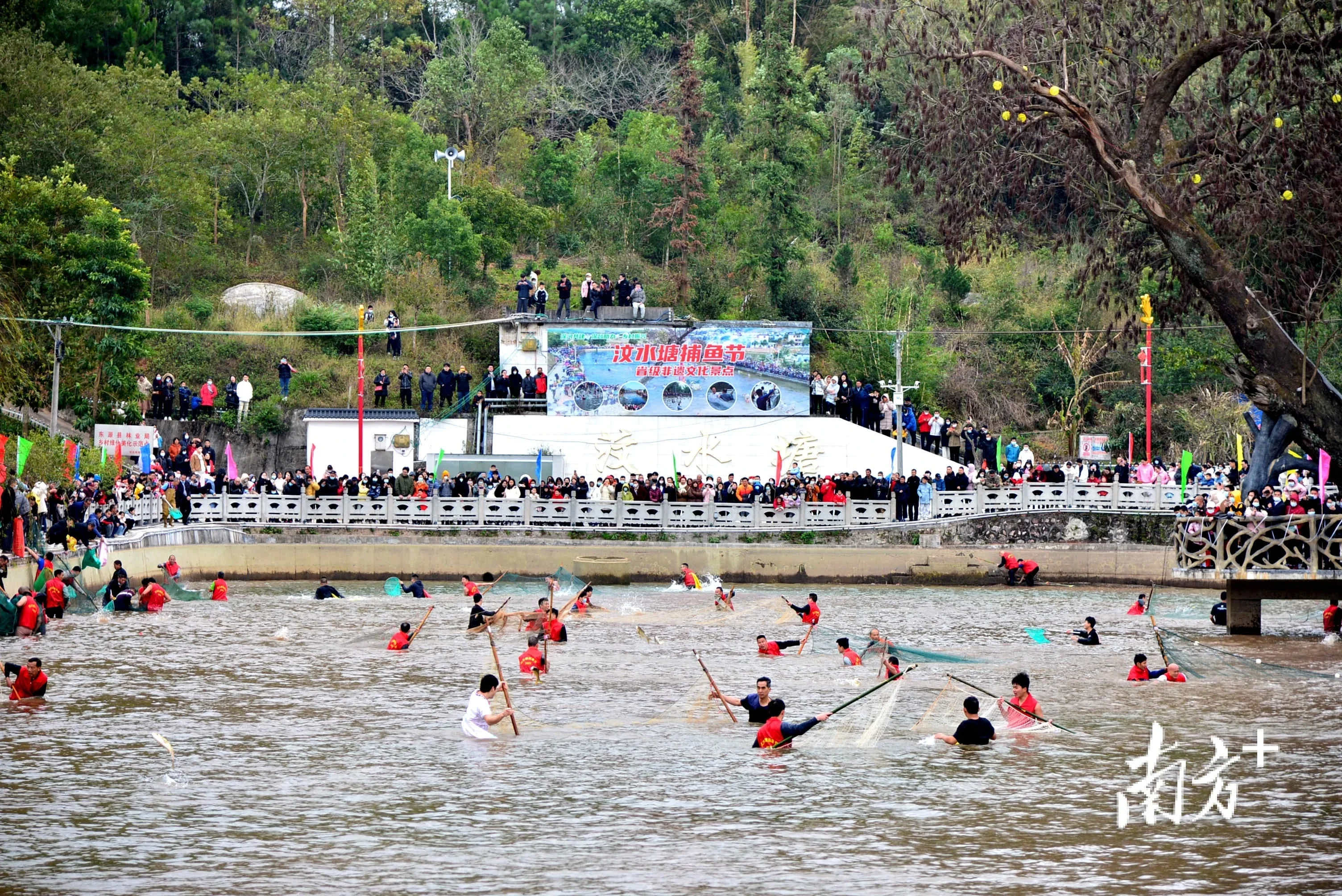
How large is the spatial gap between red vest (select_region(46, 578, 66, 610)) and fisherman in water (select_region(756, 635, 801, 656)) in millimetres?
13898

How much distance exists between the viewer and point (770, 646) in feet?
99.1

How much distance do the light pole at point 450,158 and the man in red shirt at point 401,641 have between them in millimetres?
→ 37635

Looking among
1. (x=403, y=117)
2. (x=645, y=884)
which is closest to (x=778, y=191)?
(x=403, y=117)

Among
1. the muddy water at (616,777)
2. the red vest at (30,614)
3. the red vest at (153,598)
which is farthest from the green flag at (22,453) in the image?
the red vest at (30,614)

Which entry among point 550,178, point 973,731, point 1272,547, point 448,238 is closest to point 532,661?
point 973,731

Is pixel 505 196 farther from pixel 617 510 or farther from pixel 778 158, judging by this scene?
pixel 617 510

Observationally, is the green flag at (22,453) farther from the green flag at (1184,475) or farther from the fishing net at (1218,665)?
the green flag at (1184,475)

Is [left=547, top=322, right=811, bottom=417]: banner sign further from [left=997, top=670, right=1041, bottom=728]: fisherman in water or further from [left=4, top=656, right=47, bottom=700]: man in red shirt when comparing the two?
[left=997, top=670, right=1041, bottom=728]: fisherman in water

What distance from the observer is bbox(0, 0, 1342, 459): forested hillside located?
59219 mm

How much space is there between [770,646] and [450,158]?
3996 cm

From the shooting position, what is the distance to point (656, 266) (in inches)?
2734

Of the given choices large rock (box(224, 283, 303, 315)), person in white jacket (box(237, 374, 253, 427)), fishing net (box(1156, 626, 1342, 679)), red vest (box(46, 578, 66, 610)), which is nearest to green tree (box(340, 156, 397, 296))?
large rock (box(224, 283, 303, 315))

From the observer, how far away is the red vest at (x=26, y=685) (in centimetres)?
2428

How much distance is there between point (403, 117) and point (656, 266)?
14.1 m
